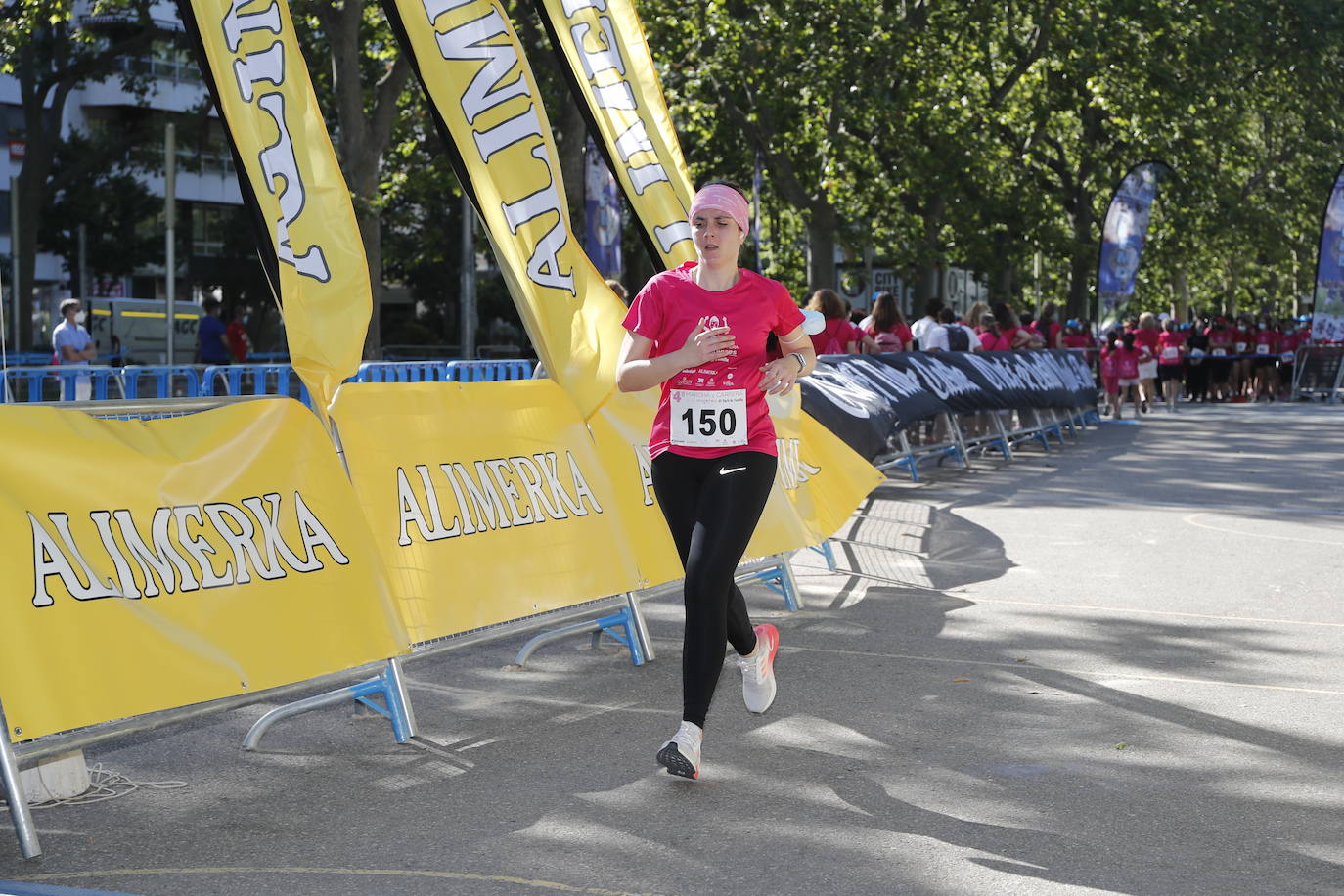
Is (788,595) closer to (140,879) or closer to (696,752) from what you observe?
(696,752)

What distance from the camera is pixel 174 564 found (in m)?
5.23

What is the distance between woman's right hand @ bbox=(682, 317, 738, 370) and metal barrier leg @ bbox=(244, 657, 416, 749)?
65.4 inches

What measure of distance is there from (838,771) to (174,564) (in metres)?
2.36

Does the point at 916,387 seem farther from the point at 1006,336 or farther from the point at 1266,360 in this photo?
the point at 1266,360

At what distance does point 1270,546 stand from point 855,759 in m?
6.79

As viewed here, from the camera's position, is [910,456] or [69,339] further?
[69,339]

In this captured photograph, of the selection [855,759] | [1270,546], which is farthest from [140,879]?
[1270,546]

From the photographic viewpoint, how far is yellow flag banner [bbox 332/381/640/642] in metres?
6.20

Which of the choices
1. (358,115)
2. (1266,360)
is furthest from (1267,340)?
(358,115)

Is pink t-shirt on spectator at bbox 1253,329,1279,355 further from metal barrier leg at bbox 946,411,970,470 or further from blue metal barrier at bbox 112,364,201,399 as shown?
blue metal barrier at bbox 112,364,201,399

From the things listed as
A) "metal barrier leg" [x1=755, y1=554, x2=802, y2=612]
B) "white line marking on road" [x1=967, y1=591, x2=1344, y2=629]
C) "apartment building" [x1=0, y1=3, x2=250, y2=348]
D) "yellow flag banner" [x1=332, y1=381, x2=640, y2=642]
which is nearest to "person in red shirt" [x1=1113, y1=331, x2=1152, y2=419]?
"white line marking on road" [x1=967, y1=591, x2=1344, y2=629]

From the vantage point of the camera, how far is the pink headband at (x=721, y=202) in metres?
5.57

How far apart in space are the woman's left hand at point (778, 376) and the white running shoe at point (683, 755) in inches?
48.1

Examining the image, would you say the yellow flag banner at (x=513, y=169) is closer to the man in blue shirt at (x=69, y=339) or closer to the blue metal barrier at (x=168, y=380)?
the blue metal barrier at (x=168, y=380)
